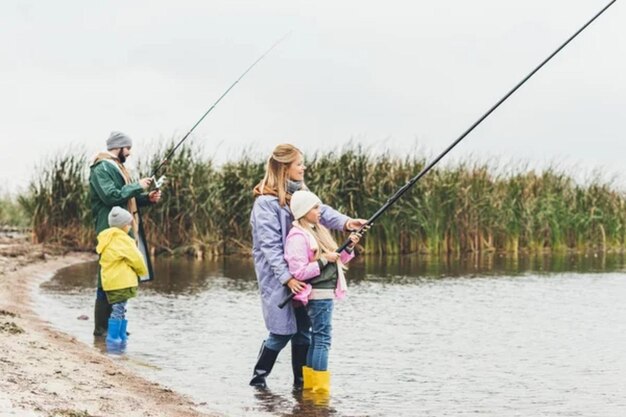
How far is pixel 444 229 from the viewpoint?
68.0ft

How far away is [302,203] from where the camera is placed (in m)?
6.47

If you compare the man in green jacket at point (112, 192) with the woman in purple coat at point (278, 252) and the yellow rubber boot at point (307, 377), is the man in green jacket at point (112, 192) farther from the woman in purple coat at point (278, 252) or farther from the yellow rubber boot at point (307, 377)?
the yellow rubber boot at point (307, 377)

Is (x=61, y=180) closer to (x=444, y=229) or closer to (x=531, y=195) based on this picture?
(x=444, y=229)

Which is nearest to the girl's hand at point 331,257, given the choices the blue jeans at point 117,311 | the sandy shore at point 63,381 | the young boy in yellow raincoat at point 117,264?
the sandy shore at point 63,381

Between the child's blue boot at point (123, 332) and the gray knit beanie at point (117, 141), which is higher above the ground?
the gray knit beanie at point (117, 141)

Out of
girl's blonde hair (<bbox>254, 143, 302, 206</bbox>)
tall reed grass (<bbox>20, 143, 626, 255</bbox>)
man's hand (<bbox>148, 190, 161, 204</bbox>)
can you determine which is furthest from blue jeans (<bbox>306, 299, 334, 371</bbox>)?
tall reed grass (<bbox>20, 143, 626, 255</bbox>)

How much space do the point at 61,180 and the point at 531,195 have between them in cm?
968

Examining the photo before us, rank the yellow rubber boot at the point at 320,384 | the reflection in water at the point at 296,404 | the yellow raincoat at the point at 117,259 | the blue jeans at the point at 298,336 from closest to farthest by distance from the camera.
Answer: the reflection in water at the point at 296,404, the yellow rubber boot at the point at 320,384, the blue jeans at the point at 298,336, the yellow raincoat at the point at 117,259

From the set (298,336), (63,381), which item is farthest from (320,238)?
(63,381)

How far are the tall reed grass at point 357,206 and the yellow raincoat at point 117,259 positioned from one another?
10.9 meters

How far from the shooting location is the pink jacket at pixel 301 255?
6348mm

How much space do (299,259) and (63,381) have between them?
1.55m

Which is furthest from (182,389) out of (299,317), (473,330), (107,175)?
(473,330)

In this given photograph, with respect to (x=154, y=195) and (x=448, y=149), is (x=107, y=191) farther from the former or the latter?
(x=448, y=149)
